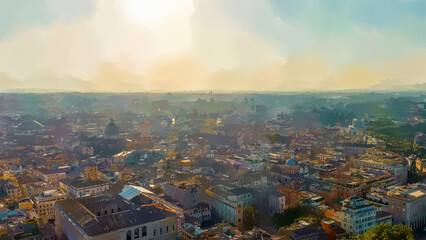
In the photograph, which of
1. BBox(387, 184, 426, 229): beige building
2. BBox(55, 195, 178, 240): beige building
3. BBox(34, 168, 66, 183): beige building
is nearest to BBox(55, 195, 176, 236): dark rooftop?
BBox(55, 195, 178, 240): beige building

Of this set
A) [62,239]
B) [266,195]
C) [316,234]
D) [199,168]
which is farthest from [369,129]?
[62,239]

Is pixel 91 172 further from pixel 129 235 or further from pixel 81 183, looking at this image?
pixel 129 235

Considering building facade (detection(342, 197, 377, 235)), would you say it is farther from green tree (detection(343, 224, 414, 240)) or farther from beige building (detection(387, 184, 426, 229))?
green tree (detection(343, 224, 414, 240))

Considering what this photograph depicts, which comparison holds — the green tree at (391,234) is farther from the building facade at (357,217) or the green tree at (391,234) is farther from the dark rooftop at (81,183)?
the dark rooftop at (81,183)

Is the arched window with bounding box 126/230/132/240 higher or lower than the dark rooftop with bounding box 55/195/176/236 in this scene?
lower

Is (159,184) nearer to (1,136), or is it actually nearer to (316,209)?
(316,209)

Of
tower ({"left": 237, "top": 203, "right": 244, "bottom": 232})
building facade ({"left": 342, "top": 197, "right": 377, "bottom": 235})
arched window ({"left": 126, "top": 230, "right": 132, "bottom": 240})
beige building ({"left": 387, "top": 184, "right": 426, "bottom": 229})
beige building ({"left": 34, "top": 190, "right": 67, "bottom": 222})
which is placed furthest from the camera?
beige building ({"left": 34, "top": 190, "right": 67, "bottom": 222})

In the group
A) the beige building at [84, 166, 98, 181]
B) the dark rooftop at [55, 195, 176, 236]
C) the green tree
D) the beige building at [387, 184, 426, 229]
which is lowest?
the beige building at [387, 184, 426, 229]
